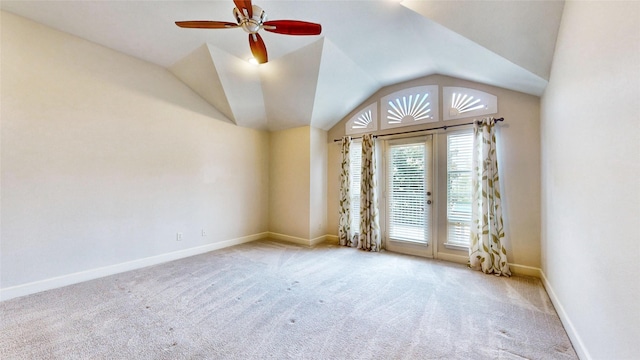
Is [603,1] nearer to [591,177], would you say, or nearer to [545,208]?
[591,177]

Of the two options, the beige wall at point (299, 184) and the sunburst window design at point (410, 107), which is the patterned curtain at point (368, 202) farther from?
the beige wall at point (299, 184)

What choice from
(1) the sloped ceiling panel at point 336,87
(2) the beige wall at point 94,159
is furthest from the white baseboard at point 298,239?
(1) the sloped ceiling panel at point 336,87

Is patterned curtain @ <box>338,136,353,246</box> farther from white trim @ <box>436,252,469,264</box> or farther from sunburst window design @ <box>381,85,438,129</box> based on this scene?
white trim @ <box>436,252,469,264</box>

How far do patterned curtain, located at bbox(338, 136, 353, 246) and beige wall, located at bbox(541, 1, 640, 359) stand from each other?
9.99 feet

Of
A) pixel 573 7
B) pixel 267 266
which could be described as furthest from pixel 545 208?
pixel 267 266

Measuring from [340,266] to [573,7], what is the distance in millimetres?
3666

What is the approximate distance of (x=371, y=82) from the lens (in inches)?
168

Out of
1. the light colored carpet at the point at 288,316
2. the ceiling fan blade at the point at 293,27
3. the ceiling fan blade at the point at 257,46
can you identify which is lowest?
the light colored carpet at the point at 288,316

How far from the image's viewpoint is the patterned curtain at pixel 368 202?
4492 mm

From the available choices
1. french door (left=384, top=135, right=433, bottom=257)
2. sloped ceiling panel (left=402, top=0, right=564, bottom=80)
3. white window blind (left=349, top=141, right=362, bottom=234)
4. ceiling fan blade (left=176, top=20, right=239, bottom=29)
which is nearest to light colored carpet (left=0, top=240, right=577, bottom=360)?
french door (left=384, top=135, right=433, bottom=257)

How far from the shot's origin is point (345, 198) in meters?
4.93

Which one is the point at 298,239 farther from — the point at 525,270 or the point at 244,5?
the point at 244,5

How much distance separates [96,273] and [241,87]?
3370mm

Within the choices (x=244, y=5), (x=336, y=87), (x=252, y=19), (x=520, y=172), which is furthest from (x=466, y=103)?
(x=244, y=5)
